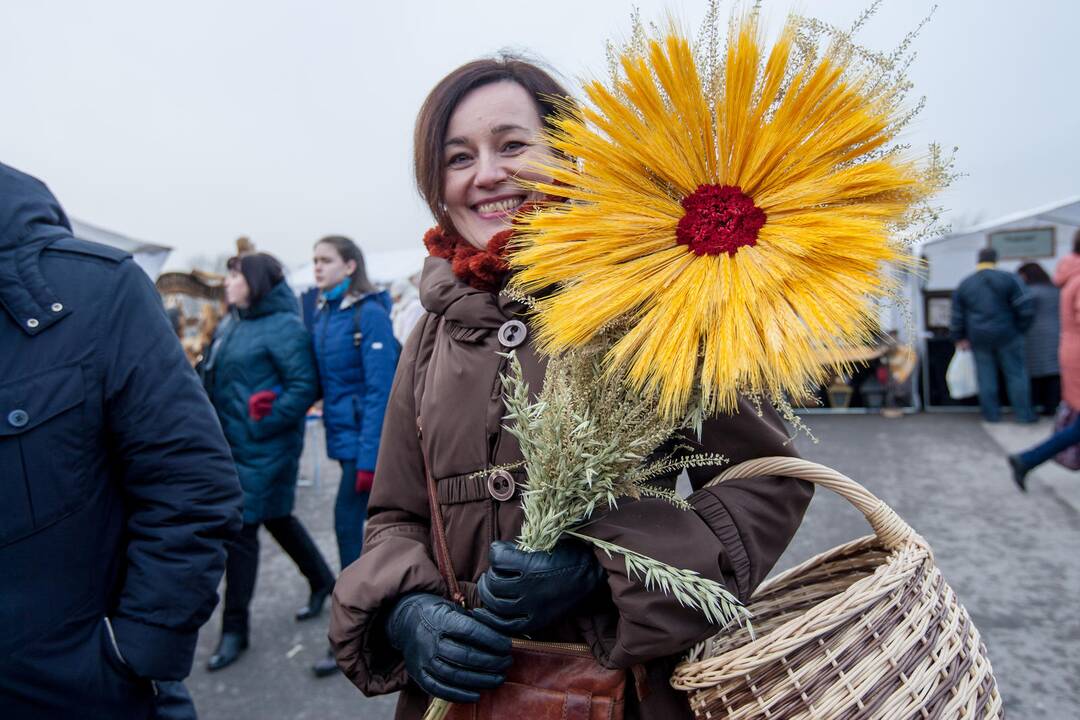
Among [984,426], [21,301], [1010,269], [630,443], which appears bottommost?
[984,426]

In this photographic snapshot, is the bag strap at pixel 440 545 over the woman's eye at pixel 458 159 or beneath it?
beneath

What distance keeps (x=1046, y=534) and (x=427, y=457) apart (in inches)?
191

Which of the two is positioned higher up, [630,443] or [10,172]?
[10,172]

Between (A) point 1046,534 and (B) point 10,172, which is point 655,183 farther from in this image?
(A) point 1046,534

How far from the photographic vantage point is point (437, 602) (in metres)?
1.26

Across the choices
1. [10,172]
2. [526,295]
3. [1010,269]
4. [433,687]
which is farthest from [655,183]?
[1010,269]

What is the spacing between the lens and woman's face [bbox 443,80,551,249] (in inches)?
55.1

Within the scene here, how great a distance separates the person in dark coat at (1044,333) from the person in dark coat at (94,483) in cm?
909

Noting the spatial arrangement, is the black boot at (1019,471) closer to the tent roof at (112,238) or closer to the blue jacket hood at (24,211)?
the blue jacket hood at (24,211)

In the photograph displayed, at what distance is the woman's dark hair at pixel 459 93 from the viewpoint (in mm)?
1438

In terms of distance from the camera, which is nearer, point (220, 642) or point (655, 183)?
point (655, 183)

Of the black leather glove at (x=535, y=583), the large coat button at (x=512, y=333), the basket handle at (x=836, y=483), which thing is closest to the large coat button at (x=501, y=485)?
the black leather glove at (x=535, y=583)

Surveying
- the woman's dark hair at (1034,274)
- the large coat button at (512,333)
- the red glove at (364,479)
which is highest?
the large coat button at (512,333)

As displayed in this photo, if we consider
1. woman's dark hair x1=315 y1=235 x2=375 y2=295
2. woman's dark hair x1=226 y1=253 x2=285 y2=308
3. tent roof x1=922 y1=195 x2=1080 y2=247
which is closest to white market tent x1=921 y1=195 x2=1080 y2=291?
tent roof x1=922 y1=195 x2=1080 y2=247
